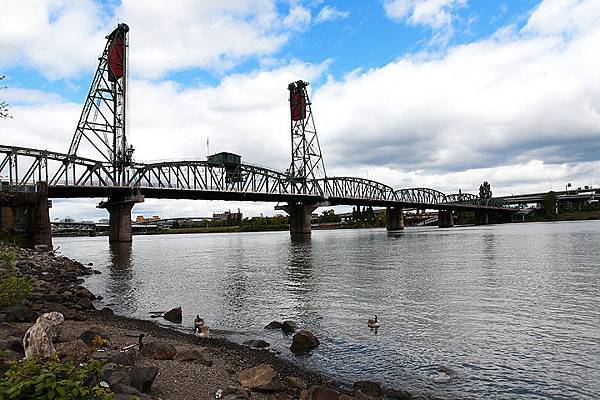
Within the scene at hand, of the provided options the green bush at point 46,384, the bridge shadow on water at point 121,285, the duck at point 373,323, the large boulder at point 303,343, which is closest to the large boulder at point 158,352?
the large boulder at point 303,343

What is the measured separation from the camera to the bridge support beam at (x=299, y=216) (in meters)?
146

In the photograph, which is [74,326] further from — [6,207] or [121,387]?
[6,207]

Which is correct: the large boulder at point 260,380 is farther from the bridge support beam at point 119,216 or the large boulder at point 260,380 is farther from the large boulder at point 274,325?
the bridge support beam at point 119,216

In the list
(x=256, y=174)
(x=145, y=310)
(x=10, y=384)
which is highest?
(x=256, y=174)

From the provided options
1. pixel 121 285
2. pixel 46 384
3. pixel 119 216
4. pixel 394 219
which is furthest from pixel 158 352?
pixel 394 219

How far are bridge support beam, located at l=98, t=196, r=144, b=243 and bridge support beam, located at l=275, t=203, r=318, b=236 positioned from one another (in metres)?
50.4

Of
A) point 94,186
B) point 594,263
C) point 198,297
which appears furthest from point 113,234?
point 594,263

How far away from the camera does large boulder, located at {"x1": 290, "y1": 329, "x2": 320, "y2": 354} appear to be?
659 inches

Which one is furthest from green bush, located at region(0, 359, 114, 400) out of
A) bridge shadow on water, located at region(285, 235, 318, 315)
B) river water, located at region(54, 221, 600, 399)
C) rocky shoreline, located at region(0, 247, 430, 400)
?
bridge shadow on water, located at region(285, 235, 318, 315)

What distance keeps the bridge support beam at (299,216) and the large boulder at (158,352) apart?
13247cm

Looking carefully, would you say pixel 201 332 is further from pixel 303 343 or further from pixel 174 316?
pixel 174 316

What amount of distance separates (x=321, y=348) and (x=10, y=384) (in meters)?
12.5

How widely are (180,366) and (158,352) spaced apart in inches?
48.8

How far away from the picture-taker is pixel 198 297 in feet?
97.1
